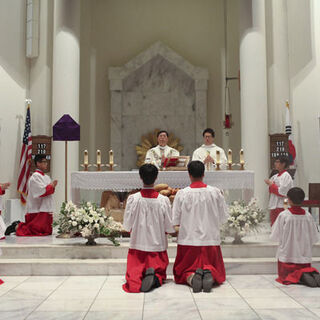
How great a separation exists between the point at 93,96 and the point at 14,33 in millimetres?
3366

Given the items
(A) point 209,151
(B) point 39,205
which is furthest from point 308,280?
(B) point 39,205

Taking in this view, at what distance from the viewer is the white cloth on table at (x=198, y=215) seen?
5.45m

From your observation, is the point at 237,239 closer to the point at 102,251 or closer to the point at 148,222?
the point at 148,222

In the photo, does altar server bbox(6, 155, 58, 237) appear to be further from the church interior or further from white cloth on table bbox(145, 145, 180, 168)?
white cloth on table bbox(145, 145, 180, 168)

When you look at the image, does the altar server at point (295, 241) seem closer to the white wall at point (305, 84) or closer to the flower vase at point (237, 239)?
the flower vase at point (237, 239)

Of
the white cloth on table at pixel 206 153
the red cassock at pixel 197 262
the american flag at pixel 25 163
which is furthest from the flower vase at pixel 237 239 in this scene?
the american flag at pixel 25 163

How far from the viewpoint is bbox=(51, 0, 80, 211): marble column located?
421 inches

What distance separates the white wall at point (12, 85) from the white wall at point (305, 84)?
7210 mm

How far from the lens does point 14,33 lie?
10.9m

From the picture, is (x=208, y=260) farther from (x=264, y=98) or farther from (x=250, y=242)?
(x=264, y=98)

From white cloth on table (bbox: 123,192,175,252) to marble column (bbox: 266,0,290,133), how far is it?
6476 mm

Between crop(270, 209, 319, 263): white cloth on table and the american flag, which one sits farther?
the american flag

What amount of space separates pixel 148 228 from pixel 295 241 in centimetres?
189

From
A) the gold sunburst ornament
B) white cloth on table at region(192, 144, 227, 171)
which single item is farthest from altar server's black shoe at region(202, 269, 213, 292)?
the gold sunburst ornament
